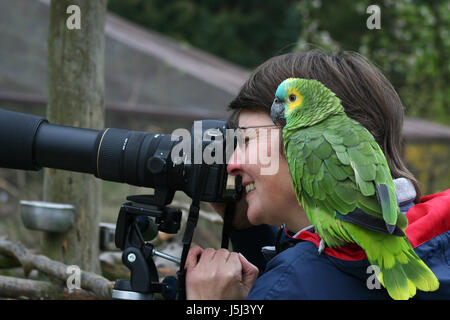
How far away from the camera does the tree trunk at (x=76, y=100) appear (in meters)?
2.30

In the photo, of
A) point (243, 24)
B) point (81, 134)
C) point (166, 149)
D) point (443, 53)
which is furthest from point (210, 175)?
point (243, 24)

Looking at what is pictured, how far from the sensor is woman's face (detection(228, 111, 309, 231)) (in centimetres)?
136

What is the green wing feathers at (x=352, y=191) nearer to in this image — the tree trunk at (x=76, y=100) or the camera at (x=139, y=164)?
the camera at (x=139, y=164)

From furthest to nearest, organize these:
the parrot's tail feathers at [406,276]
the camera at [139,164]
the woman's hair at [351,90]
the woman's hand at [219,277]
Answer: the camera at [139,164]
the woman's hair at [351,90]
the woman's hand at [219,277]
the parrot's tail feathers at [406,276]

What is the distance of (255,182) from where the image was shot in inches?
53.9

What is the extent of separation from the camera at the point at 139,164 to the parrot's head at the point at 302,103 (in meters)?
0.25

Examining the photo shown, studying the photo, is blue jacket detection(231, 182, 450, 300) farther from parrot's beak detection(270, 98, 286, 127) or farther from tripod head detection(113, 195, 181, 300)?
tripod head detection(113, 195, 181, 300)

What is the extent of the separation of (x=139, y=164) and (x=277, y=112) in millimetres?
476

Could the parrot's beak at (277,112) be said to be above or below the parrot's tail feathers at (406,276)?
above

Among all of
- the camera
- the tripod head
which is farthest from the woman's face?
the tripod head

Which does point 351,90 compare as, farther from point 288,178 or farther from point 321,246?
point 321,246

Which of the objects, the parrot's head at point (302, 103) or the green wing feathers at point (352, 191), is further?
the parrot's head at point (302, 103)

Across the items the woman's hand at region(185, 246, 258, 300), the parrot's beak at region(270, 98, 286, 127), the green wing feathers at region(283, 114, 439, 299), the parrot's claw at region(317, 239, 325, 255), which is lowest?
the woman's hand at region(185, 246, 258, 300)

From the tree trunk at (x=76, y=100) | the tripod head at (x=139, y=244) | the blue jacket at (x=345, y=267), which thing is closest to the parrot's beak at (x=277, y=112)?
the blue jacket at (x=345, y=267)
